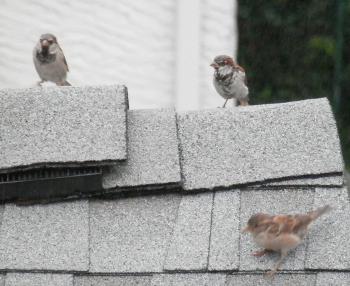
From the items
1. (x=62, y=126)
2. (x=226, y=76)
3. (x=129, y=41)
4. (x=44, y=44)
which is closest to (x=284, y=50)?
(x=129, y=41)

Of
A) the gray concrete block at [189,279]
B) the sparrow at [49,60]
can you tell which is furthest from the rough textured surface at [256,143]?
the sparrow at [49,60]

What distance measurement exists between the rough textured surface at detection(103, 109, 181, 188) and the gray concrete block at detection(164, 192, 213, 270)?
3.9 inches

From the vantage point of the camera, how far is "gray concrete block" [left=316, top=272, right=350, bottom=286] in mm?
3096

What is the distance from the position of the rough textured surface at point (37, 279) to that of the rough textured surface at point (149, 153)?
345 millimetres

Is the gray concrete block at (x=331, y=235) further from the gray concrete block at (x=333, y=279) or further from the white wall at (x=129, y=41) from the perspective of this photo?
the white wall at (x=129, y=41)

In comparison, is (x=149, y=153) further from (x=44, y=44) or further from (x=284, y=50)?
(x=284, y=50)

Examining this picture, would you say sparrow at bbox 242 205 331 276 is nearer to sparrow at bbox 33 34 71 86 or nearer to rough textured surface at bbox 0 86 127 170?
rough textured surface at bbox 0 86 127 170

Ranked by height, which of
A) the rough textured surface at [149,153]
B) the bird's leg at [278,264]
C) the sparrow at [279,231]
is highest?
the rough textured surface at [149,153]

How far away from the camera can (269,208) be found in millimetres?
3334

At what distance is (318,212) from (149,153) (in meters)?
0.59

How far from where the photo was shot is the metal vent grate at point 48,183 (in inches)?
133

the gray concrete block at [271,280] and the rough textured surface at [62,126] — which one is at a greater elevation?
the rough textured surface at [62,126]

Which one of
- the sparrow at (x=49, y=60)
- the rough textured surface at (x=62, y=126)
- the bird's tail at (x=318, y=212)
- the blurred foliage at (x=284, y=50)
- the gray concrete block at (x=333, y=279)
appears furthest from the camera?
the blurred foliage at (x=284, y=50)

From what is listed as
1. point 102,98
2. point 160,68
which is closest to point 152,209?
point 102,98
